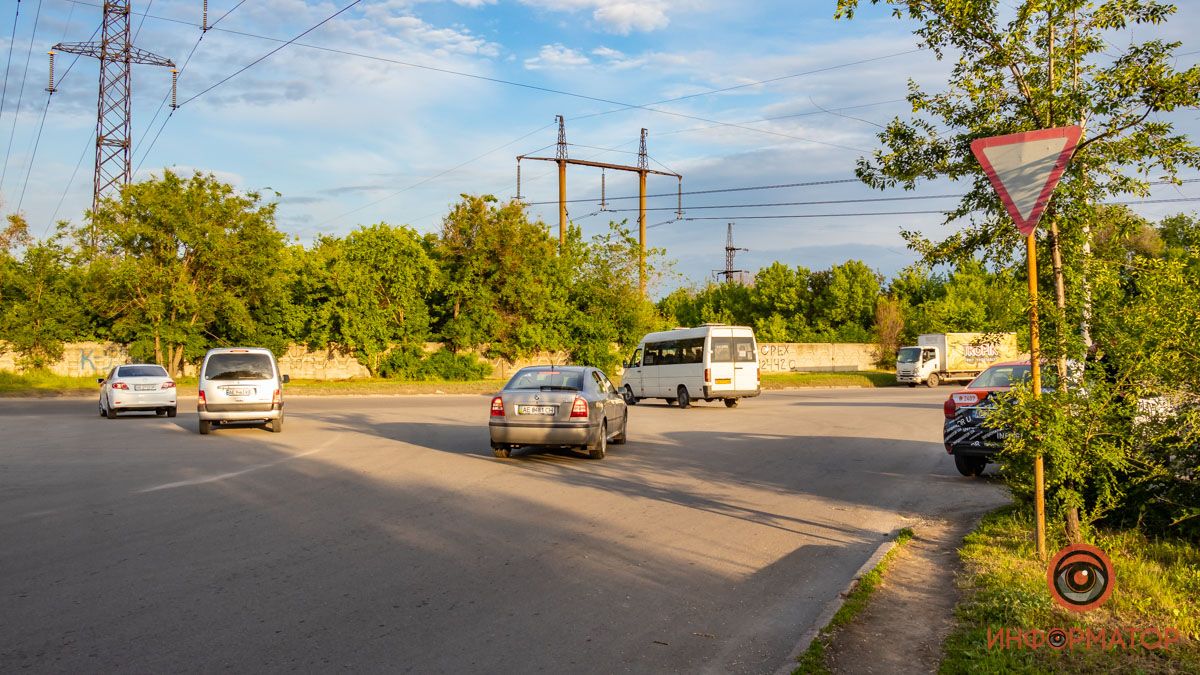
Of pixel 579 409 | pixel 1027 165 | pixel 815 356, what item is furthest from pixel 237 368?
pixel 815 356

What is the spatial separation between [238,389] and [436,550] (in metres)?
12.7

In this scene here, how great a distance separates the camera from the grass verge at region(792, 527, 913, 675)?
4.79 meters

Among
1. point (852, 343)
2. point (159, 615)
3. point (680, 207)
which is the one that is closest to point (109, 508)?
point (159, 615)

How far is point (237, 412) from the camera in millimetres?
18797

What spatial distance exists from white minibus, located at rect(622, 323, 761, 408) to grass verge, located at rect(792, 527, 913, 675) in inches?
856

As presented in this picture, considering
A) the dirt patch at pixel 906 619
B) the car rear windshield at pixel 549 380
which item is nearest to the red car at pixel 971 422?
the dirt patch at pixel 906 619

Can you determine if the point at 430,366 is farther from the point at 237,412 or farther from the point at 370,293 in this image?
the point at 237,412

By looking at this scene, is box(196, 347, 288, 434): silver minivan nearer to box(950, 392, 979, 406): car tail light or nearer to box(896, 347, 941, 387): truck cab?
box(950, 392, 979, 406): car tail light

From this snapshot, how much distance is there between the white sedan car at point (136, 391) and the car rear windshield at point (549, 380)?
1323 cm

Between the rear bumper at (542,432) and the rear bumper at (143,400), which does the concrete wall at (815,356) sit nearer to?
the rear bumper at (143,400)

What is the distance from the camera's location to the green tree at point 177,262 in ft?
123

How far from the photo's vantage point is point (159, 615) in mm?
5699

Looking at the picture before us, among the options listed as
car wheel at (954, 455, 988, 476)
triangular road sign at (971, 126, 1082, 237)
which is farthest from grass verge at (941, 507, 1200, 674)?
car wheel at (954, 455, 988, 476)

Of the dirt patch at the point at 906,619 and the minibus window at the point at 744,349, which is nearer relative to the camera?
the dirt patch at the point at 906,619
